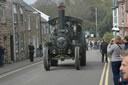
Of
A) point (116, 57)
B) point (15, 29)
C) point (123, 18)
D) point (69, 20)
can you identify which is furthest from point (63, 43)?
point (123, 18)

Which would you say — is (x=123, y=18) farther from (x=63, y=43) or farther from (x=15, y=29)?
(x=63, y=43)

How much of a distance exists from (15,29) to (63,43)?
10853 mm

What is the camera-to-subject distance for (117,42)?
888cm

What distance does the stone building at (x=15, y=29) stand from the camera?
22281 mm

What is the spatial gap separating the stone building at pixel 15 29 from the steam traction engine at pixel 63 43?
6.74 metres

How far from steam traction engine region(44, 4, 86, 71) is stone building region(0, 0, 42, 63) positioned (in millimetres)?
6740

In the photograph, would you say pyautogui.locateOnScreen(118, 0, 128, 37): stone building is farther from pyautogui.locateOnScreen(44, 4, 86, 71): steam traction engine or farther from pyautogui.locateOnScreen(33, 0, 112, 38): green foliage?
pyautogui.locateOnScreen(33, 0, 112, 38): green foliage

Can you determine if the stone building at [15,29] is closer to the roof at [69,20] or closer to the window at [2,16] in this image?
the window at [2,16]

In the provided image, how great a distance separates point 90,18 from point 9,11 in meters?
49.8

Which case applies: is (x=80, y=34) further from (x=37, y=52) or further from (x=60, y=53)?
(x=37, y=52)

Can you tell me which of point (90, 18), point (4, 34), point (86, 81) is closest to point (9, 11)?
point (4, 34)

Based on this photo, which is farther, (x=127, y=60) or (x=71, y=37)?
(x=71, y=37)

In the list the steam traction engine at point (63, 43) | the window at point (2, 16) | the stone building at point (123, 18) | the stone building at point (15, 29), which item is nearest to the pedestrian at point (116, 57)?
the steam traction engine at point (63, 43)

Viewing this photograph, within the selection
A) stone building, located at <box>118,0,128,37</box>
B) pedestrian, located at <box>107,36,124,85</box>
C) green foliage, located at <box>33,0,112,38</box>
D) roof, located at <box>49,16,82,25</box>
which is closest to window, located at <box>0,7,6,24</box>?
roof, located at <box>49,16,82,25</box>
